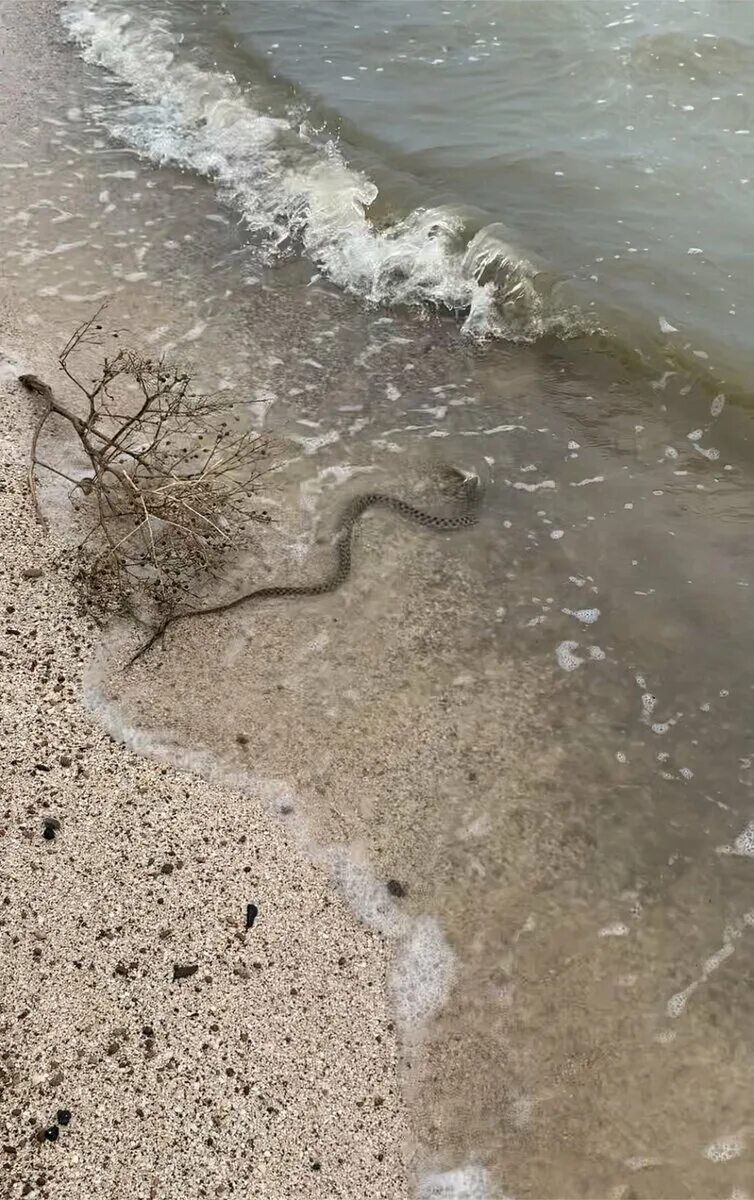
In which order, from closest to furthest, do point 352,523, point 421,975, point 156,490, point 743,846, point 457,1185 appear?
point 457,1185
point 421,975
point 743,846
point 156,490
point 352,523

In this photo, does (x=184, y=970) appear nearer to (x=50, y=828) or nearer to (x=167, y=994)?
(x=167, y=994)

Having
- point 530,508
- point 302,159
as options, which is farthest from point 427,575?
point 302,159

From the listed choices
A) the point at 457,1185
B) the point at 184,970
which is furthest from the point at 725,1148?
the point at 184,970

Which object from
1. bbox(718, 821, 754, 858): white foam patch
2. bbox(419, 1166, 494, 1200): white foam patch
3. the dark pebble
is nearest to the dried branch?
the dark pebble

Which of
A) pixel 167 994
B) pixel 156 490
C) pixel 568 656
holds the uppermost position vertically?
pixel 156 490

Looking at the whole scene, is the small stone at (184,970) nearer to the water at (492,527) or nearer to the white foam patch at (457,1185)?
the water at (492,527)

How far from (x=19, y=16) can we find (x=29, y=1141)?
1331cm

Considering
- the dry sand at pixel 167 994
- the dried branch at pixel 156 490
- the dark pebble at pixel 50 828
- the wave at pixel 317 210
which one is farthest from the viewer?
the wave at pixel 317 210

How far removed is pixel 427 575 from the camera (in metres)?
5.02

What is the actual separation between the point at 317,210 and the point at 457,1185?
758 cm

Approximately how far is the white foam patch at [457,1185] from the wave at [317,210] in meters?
5.59

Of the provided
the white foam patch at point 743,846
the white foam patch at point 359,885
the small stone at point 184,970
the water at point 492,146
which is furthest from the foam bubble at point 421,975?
the water at point 492,146

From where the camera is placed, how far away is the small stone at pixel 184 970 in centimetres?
331

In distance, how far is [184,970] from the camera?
3328mm
